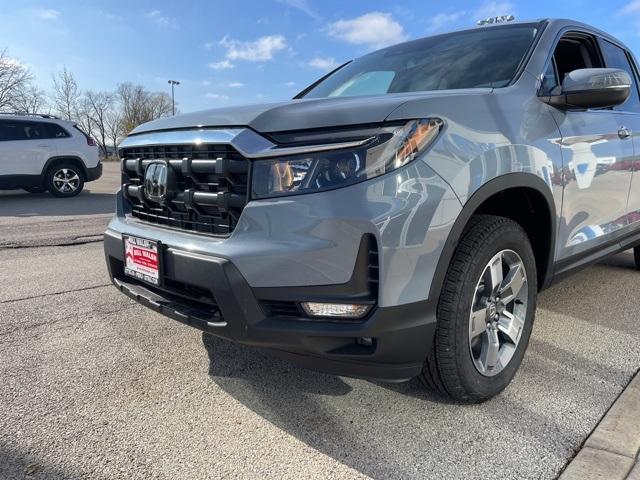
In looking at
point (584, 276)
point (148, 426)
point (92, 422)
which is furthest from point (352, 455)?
point (584, 276)

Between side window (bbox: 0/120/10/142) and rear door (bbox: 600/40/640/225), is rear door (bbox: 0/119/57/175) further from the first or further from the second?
rear door (bbox: 600/40/640/225)

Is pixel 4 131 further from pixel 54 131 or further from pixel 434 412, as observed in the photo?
pixel 434 412

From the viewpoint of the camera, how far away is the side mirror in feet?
8.06

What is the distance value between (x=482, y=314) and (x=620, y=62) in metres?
2.75

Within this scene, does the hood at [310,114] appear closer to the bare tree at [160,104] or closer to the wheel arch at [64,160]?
the wheel arch at [64,160]

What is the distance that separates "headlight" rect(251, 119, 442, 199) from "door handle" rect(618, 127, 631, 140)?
1939mm

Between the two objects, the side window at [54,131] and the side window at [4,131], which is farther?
the side window at [54,131]

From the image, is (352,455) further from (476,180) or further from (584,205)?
(584,205)

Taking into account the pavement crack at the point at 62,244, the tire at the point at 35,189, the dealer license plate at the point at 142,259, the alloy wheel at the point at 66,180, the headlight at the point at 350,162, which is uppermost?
the headlight at the point at 350,162

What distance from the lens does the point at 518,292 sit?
8.09ft

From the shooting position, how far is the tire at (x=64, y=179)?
1095 cm

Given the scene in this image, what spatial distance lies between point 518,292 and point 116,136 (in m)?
88.2

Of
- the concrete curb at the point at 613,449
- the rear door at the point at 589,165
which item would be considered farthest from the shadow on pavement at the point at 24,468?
the rear door at the point at 589,165

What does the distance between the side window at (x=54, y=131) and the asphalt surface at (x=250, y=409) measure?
28.3 feet
